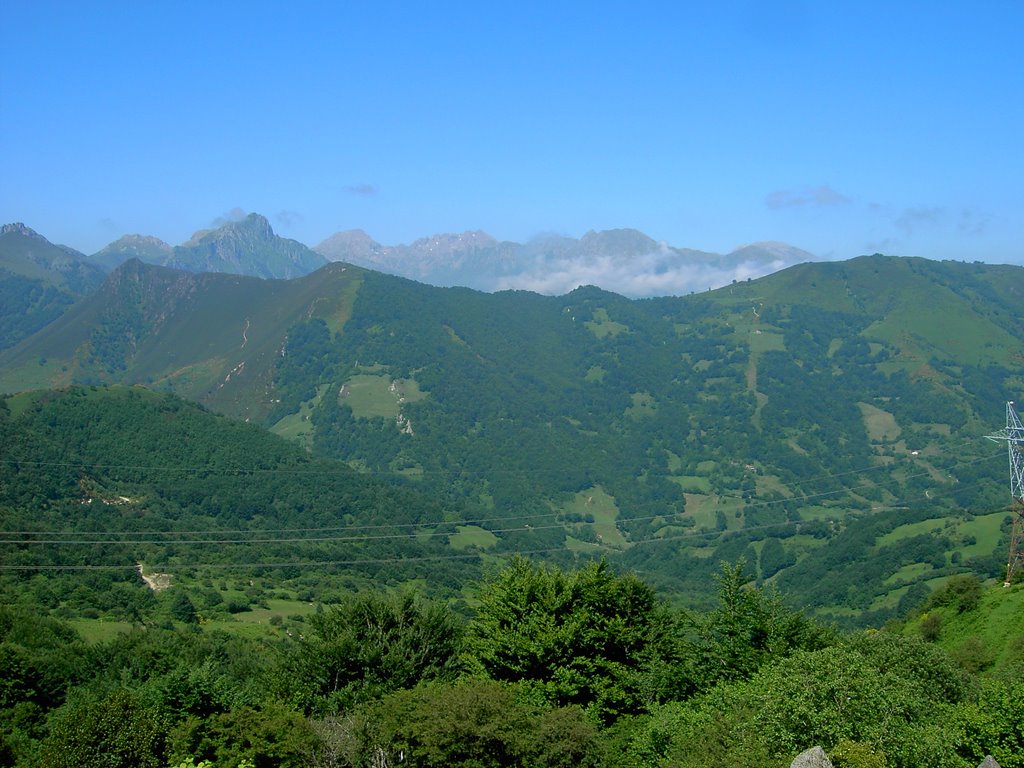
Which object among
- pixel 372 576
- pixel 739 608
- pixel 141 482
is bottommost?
pixel 372 576

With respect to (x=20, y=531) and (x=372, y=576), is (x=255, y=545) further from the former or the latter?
(x=20, y=531)

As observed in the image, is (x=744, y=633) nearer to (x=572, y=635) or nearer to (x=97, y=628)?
(x=572, y=635)

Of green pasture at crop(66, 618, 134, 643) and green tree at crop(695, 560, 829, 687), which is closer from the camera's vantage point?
green tree at crop(695, 560, 829, 687)

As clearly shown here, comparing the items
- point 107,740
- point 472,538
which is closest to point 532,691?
point 107,740

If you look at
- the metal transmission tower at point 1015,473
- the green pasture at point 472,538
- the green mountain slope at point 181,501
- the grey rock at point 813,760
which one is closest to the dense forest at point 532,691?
the grey rock at point 813,760

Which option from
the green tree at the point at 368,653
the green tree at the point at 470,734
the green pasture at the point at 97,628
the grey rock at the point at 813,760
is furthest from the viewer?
the green pasture at the point at 97,628

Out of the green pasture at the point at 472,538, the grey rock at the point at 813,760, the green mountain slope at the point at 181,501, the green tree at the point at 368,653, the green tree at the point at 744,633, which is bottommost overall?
the green pasture at the point at 472,538

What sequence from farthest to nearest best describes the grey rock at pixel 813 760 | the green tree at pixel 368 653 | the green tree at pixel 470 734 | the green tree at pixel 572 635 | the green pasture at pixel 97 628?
1. the green pasture at pixel 97 628
2. the green tree at pixel 368 653
3. the green tree at pixel 572 635
4. the green tree at pixel 470 734
5. the grey rock at pixel 813 760

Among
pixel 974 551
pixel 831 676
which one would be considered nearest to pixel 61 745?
pixel 831 676

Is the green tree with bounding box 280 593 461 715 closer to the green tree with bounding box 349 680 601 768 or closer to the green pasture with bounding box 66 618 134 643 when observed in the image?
the green tree with bounding box 349 680 601 768

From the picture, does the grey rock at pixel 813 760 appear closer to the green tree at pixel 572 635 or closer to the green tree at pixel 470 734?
the green tree at pixel 470 734

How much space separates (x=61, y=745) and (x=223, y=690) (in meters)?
9.14

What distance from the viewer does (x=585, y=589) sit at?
40.8 meters

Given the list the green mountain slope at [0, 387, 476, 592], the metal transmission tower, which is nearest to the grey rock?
the metal transmission tower
